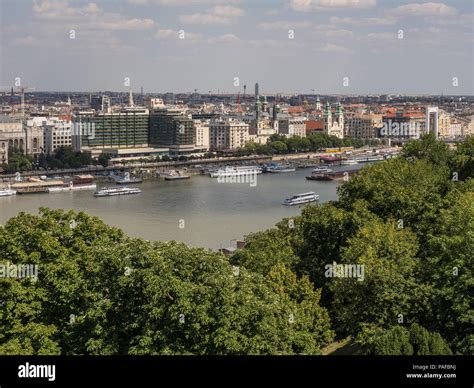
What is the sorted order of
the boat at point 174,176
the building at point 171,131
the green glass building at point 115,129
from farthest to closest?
the building at point 171,131
the green glass building at point 115,129
the boat at point 174,176

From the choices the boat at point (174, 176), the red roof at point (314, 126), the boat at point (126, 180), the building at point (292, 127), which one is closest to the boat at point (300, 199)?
the boat at point (126, 180)

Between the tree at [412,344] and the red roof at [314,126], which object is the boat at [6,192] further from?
the red roof at [314,126]

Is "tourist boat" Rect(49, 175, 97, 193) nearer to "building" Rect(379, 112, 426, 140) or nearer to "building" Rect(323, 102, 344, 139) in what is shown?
"building" Rect(323, 102, 344, 139)

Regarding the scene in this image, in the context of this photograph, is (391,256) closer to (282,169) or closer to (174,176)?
(174,176)

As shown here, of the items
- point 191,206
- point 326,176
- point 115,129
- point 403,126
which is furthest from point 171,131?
point 191,206
